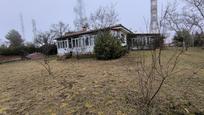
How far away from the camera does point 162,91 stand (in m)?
6.34

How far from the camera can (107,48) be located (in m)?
16.8

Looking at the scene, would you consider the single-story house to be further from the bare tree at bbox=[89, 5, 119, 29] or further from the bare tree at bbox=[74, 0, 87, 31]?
the bare tree at bbox=[74, 0, 87, 31]

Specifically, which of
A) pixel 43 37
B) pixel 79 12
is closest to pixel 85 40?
pixel 79 12

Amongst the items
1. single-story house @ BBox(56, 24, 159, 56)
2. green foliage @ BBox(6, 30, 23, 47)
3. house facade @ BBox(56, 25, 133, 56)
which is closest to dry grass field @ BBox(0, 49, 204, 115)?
house facade @ BBox(56, 25, 133, 56)

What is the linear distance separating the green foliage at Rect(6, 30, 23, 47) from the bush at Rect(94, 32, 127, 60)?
101 feet

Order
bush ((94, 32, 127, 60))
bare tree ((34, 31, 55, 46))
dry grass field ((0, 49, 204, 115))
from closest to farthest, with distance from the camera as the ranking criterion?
1. dry grass field ((0, 49, 204, 115))
2. bush ((94, 32, 127, 60))
3. bare tree ((34, 31, 55, 46))

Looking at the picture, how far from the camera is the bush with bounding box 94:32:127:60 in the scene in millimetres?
16875

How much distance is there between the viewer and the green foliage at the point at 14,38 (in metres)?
44.6

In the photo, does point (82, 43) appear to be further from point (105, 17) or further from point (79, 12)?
point (79, 12)

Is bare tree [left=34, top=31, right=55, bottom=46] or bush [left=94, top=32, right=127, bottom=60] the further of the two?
bare tree [left=34, top=31, right=55, bottom=46]

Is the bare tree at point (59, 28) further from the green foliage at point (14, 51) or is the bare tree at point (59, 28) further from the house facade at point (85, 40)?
the house facade at point (85, 40)

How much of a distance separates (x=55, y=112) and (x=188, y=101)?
3.33 metres

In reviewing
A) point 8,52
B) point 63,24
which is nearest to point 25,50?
point 8,52

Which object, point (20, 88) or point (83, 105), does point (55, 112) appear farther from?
point (20, 88)
